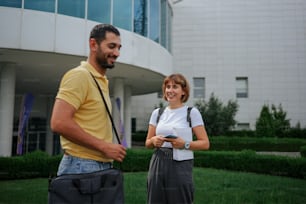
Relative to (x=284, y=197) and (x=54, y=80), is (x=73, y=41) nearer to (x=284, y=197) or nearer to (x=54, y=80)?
(x=54, y=80)

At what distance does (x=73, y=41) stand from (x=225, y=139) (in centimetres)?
993

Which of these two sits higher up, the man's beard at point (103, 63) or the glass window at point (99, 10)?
the glass window at point (99, 10)

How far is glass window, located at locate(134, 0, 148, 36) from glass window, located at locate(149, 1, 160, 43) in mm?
350

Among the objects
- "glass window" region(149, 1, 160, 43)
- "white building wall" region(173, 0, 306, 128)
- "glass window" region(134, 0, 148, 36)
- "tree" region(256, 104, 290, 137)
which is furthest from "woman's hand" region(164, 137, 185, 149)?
"white building wall" region(173, 0, 306, 128)

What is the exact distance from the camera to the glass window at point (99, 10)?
26.7 feet

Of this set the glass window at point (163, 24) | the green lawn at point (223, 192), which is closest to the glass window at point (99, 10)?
the glass window at point (163, 24)

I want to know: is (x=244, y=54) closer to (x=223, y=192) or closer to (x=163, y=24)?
(x=163, y=24)

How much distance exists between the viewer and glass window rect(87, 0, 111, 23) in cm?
814

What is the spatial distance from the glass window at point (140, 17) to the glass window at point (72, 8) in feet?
6.54

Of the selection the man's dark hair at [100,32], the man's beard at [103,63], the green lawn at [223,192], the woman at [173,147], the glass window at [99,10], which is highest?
the glass window at [99,10]

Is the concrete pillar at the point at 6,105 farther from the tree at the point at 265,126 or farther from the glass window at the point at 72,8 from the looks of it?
the tree at the point at 265,126

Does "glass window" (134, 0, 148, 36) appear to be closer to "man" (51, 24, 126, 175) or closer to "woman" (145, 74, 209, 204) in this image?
"woman" (145, 74, 209, 204)

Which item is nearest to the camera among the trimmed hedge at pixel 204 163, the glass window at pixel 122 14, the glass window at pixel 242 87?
the trimmed hedge at pixel 204 163

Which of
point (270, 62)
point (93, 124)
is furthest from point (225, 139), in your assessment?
point (93, 124)
